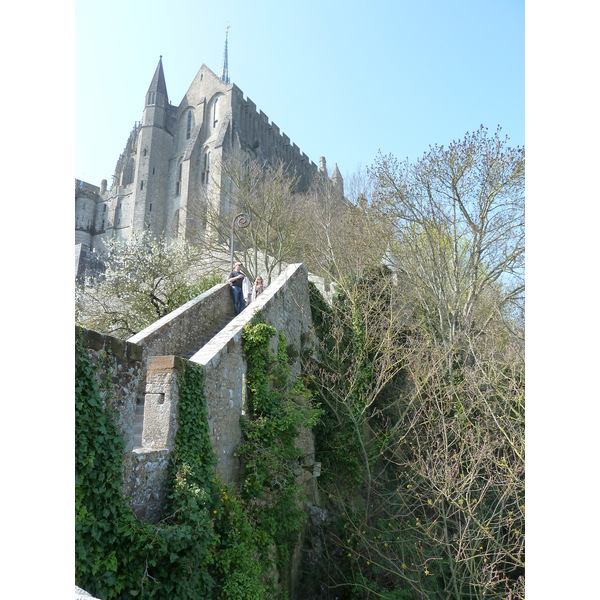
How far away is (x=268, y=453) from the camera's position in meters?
7.20

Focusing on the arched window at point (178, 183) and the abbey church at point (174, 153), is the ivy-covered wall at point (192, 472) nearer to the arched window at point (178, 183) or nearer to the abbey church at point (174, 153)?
the abbey church at point (174, 153)

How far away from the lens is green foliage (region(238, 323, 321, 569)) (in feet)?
23.0

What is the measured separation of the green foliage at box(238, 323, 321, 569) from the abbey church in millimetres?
37895

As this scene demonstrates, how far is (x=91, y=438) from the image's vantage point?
436 cm

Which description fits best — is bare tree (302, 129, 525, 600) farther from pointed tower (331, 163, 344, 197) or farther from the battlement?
the battlement

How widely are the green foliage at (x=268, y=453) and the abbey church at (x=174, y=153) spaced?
3790 cm

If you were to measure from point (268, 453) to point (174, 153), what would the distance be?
48193mm

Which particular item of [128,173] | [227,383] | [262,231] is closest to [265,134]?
[128,173]

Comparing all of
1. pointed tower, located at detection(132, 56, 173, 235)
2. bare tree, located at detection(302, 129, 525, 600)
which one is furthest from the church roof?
bare tree, located at detection(302, 129, 525, 600)

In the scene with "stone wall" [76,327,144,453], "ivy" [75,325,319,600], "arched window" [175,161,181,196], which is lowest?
"ivy" [75,325,319,600]

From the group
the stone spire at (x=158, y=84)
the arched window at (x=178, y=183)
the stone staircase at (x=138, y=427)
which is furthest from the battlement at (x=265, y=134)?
the stone staircase at (x=138, y=427)

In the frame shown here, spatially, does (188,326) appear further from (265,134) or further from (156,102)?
(156,102)
